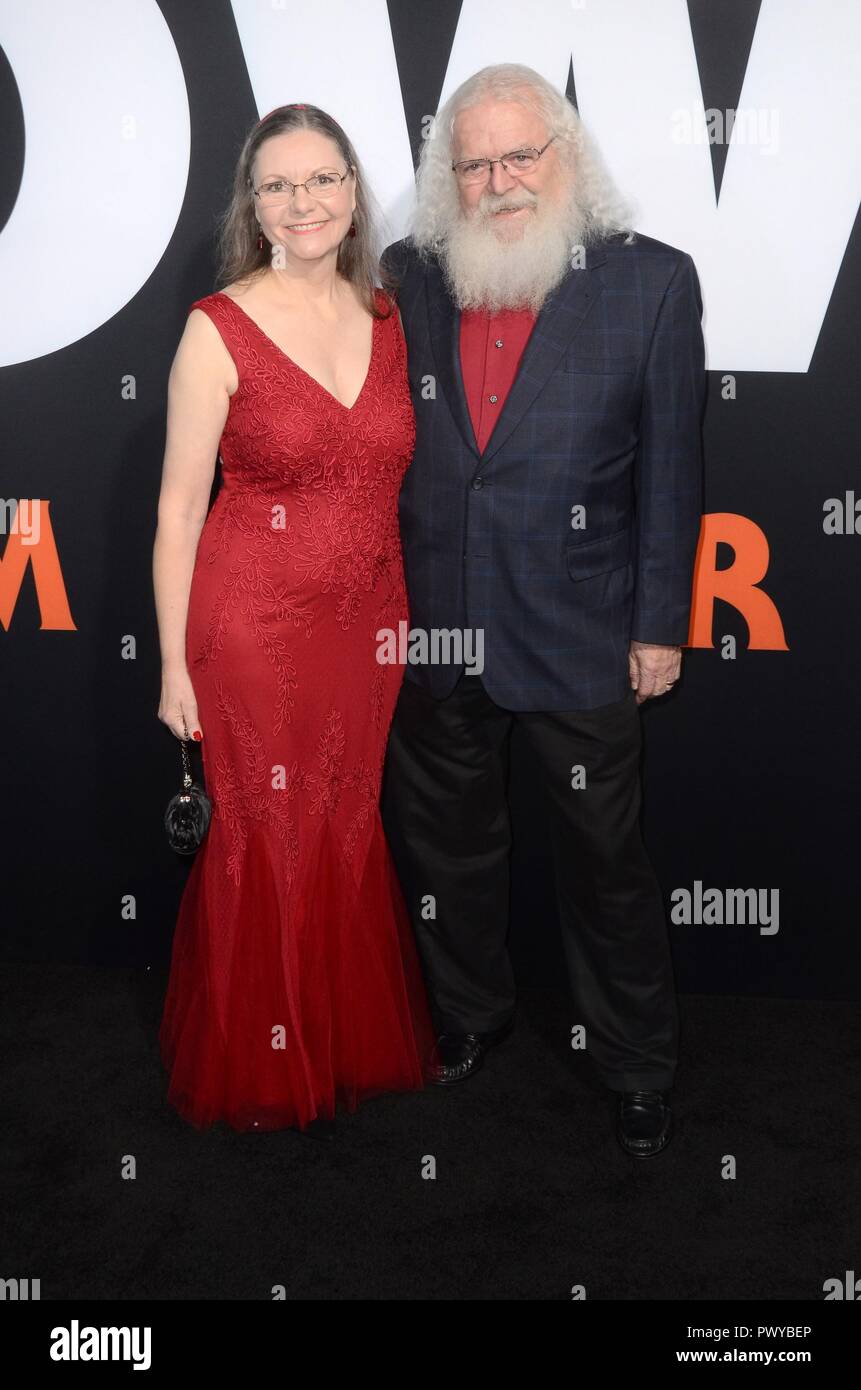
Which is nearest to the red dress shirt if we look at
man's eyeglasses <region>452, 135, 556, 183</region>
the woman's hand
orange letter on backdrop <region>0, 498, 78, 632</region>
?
man's eyeglasses <region>452, 135, 556, 183</region>

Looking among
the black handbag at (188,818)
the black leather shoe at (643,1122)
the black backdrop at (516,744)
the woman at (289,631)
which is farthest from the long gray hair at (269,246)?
the black leather shoe at (643,1122)

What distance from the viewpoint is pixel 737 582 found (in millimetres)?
3006

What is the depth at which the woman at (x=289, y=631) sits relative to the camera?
2383 millimetres

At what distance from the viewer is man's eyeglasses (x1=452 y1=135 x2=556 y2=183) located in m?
2.38

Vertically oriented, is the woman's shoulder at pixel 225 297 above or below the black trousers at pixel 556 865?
above

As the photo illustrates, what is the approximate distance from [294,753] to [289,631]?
26cm

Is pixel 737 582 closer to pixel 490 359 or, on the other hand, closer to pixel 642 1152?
pixel 490 359

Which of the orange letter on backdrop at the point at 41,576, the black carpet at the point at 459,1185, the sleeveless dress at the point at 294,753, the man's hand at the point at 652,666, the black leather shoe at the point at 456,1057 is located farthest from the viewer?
the orange letter on backdrop at the point at 41,576

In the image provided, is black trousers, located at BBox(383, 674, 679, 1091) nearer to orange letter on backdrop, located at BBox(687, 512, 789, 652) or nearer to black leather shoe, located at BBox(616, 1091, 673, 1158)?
black leather shoe, located at BBox(616, 1091, 673, 1158)

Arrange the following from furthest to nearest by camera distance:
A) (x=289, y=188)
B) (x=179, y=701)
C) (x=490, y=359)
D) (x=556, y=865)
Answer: (x=556, y=865) → (x=179, y=701) → (x=490, y=359) → (x=289, y=188)

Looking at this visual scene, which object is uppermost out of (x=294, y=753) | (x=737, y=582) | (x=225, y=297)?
(x=225, y=297)

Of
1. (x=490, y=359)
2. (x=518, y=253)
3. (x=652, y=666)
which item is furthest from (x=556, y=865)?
(x=518, y=253)

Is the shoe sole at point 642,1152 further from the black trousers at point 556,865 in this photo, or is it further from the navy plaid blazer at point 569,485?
the navy plaid blazer at point 569,485

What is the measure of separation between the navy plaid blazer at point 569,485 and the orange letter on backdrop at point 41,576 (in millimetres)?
1077
